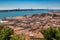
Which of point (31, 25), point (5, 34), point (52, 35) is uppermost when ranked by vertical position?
point (52, 35)

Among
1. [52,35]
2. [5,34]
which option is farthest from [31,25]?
[52,35]

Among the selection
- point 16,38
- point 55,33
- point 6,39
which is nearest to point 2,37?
point 6,39

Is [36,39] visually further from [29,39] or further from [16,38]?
[16,38]

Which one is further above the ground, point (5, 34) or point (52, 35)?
point (52, 35)

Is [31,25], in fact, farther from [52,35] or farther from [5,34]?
[52,35]

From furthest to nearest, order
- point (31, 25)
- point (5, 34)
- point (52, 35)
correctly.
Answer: point (31, 25), point (5, 34), point (52, 35)

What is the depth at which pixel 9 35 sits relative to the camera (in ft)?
33.2

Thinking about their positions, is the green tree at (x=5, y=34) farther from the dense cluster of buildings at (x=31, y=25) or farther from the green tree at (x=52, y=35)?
the green tree at (x=52, y=35)

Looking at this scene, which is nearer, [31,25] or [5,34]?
[5,34]

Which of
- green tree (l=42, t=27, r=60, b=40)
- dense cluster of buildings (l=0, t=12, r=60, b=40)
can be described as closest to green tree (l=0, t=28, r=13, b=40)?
dense cluster of buildings (l=0, t=12, r=60, b=40)

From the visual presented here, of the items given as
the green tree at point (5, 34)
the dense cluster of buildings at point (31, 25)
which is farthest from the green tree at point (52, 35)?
the green tree at point (5, 34)

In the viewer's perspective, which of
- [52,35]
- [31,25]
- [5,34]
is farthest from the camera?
[31,25]

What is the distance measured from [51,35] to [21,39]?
120 centimetres

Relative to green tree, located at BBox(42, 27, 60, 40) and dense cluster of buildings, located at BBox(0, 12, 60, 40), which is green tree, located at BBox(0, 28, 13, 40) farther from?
green tree, located at BBox(42, 27, 60, 40)
